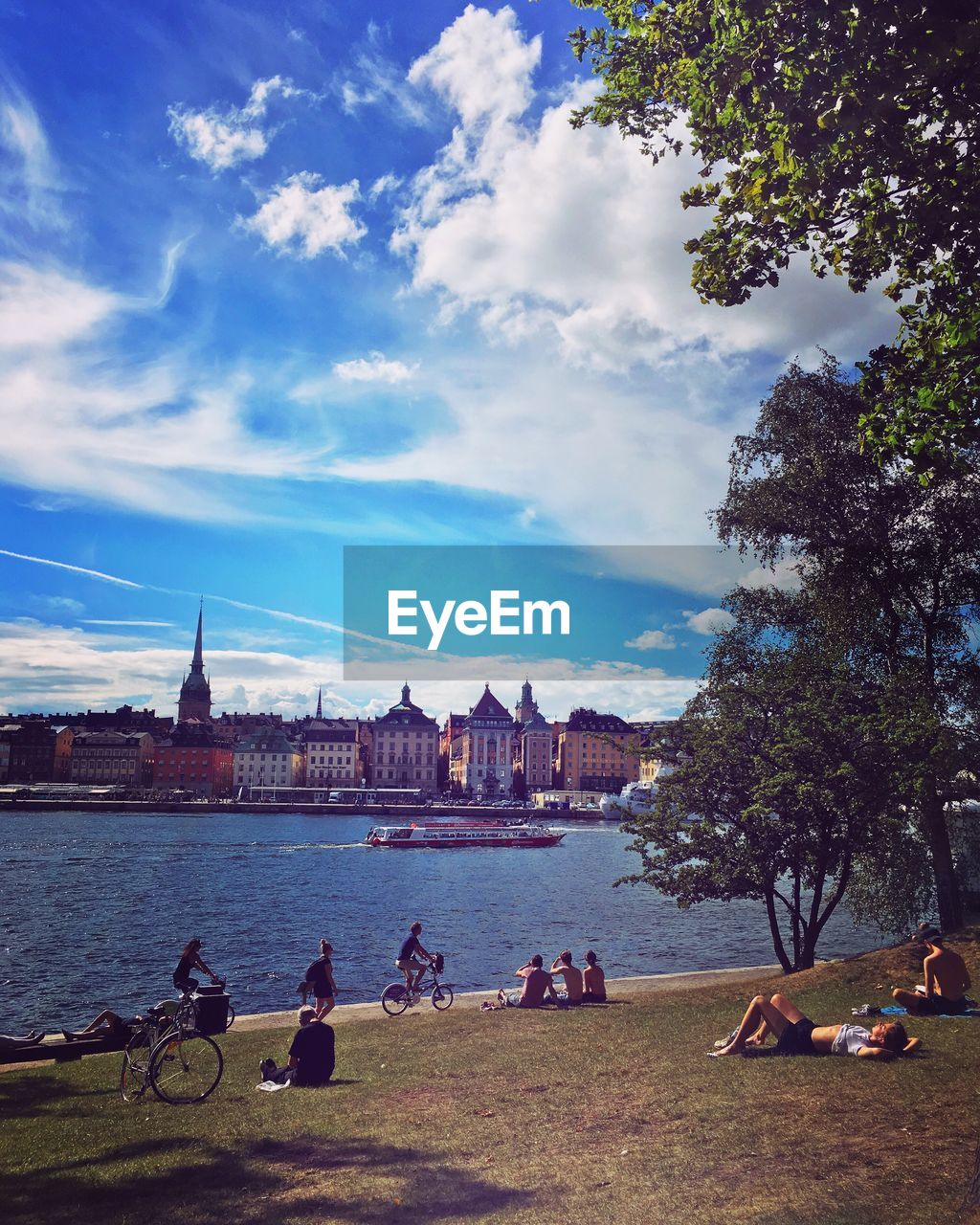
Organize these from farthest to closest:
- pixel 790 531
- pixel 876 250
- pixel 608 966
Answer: pixel 608 966 < pixel 790 531 < pixel 876 250

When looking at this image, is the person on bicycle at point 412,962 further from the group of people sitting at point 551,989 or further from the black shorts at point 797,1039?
the black shorts at point 797,1039

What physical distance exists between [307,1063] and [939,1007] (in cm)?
1013

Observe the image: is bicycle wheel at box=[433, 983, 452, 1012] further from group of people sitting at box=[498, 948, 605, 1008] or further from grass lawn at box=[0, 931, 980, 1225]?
grass lawn at box=[0, 931, 980, 1225]

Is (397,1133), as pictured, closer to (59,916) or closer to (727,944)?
(727,944)

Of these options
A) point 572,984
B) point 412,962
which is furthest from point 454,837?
point 572,984

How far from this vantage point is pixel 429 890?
216 feet

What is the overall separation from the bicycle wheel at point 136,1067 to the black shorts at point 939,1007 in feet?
39.1

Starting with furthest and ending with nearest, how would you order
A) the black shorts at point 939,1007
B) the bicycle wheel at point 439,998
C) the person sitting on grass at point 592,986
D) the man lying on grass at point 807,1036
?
the bicycle wheel at point 439,998 < the person sitting on grass at point 592,986 < the black shorts at point 939,1007 < the man lying on grass at point 807,1036

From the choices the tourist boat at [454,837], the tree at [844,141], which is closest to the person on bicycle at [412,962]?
the tree at [844,141]

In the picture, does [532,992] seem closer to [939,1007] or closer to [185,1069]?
[939,1007]

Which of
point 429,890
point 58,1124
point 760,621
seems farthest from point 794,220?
point 429,890

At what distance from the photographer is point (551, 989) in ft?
69.3

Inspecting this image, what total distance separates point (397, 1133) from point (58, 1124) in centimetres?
452

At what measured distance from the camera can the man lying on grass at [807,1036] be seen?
1287cm
